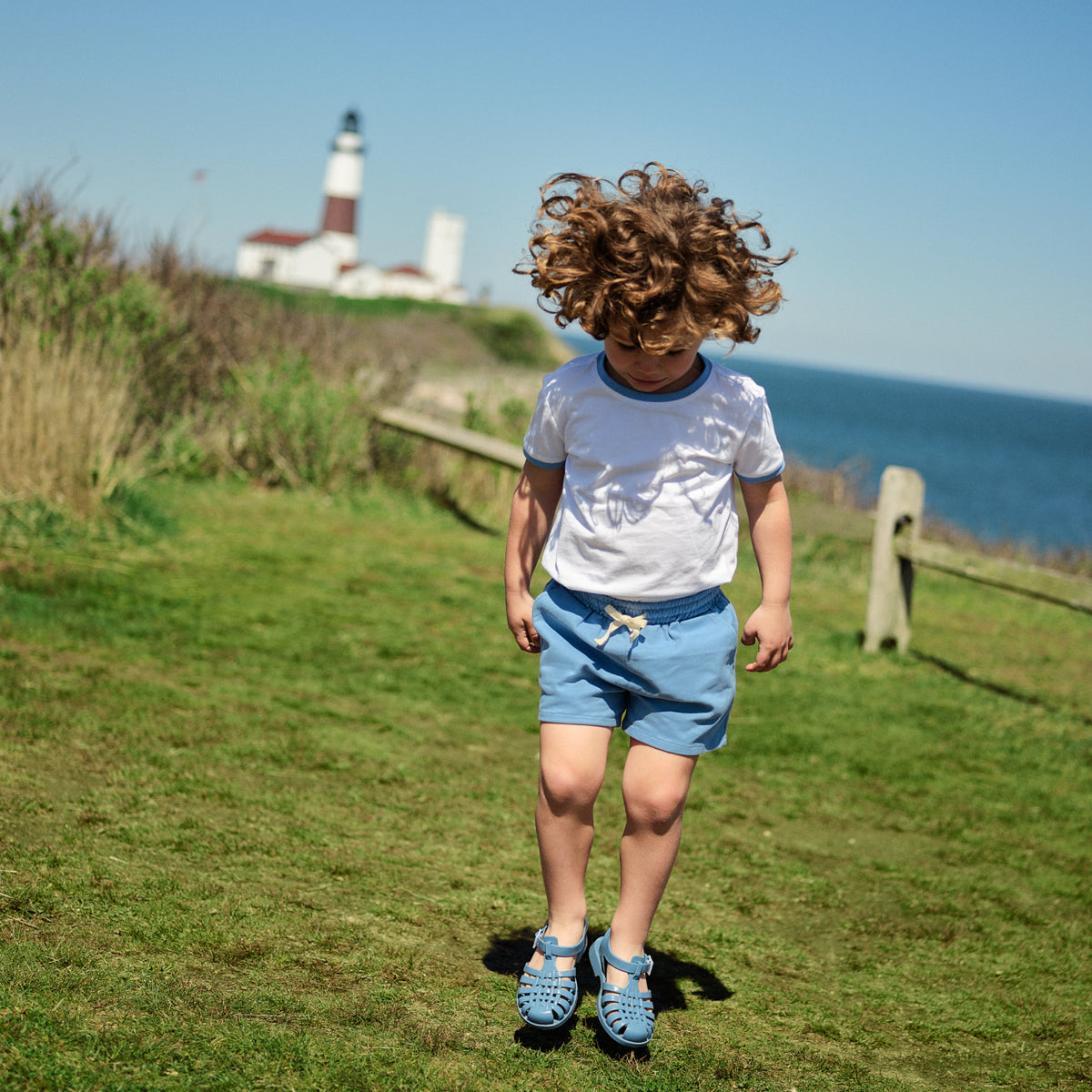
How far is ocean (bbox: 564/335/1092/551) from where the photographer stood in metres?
24.1

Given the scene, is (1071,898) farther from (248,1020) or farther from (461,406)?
(461,406)

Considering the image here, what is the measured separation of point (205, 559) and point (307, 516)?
203 cm

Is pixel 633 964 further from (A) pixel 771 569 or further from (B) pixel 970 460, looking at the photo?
(B) pixel 970 460

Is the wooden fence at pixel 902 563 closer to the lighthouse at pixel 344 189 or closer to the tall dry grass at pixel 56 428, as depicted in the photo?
the tall dry grass at pixel 56 428

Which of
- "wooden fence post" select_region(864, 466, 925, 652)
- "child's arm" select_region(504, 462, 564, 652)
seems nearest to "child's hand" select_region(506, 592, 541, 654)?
"child's arm" select_region(504, 462, 564, 652)

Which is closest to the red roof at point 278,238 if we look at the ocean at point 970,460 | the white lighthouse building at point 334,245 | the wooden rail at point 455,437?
the white lighthouse building at point 334,245

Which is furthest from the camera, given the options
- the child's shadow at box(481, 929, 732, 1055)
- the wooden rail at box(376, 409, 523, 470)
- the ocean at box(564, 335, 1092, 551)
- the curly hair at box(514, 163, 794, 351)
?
the ocean at box(564, 335, 1092, 551)

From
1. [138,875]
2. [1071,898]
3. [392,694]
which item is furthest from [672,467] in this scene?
[392,694]

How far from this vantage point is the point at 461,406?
43.7 ft

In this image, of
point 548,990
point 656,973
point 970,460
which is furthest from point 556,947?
point 970,460

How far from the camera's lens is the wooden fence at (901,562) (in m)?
6.14

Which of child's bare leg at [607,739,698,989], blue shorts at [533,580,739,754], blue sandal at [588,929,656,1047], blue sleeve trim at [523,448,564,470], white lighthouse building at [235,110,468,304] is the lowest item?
blue sandal at [588,929,656,1047]

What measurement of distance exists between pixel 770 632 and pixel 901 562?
14.4 feet

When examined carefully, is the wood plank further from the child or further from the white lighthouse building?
the white lighthouse building
